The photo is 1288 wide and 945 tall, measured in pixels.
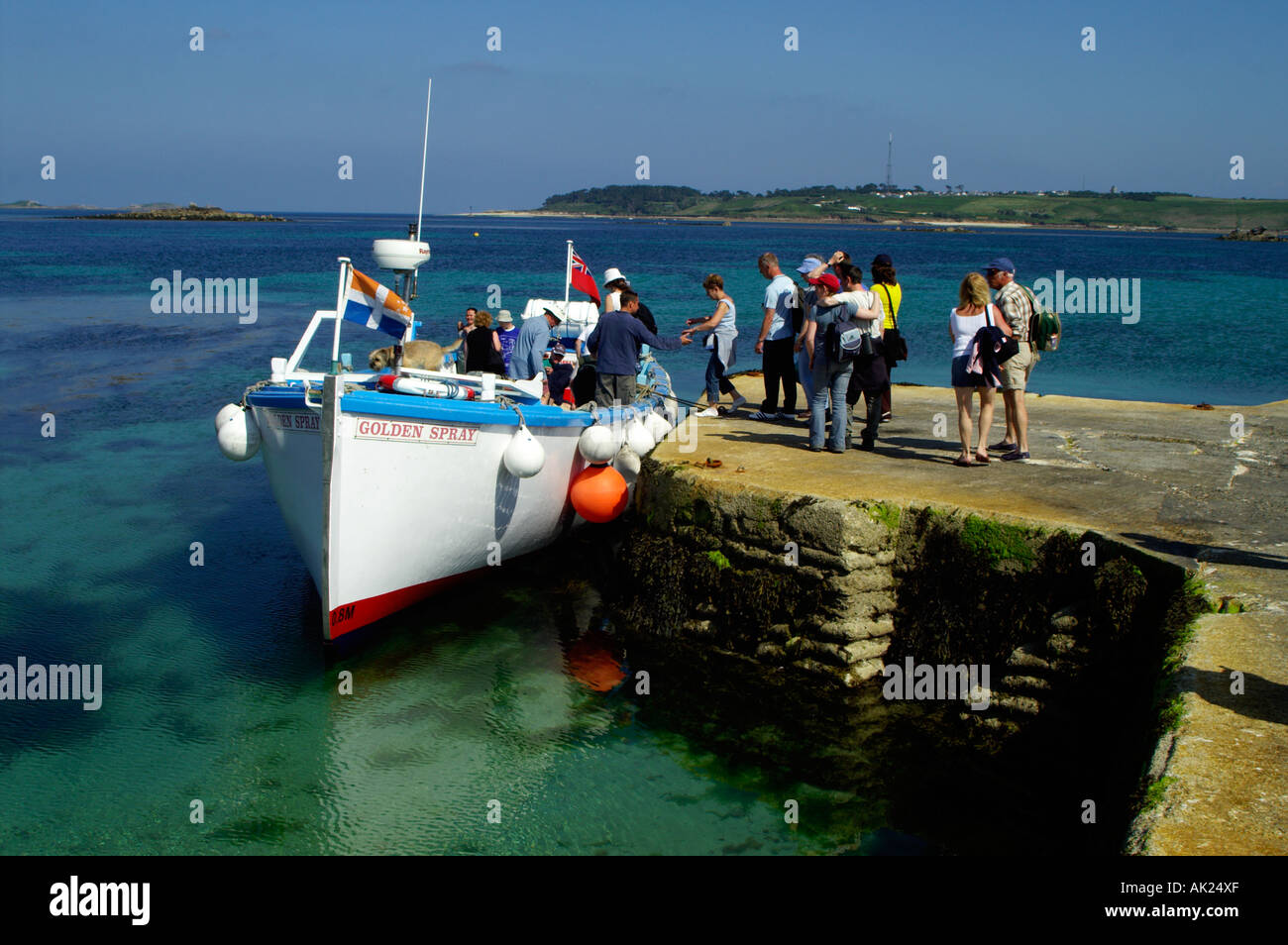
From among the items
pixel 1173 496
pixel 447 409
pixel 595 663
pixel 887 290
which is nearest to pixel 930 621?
pixel 1173 496

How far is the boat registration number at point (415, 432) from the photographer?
26.1 ft

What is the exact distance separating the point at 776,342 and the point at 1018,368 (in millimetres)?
2873

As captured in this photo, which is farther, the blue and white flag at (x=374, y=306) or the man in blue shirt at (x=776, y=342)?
the man in blue shirt at (x=776, y=342)

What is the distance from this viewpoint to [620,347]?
10352mm

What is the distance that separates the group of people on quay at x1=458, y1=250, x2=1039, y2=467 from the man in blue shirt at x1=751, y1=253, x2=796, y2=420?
0.01 meters

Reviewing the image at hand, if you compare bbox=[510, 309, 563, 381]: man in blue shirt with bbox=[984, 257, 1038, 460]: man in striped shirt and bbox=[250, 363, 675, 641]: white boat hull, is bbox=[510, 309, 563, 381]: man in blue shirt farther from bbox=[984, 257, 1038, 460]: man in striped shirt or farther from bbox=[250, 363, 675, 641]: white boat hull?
bbox=[984, 257, 1038, 460]: man in striped shirt

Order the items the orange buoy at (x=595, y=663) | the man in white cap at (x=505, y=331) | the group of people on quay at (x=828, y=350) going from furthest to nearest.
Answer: the man in white cap at (x=505, y=331), the group of people on quay at (x=828, y=350), the orange buoy at (x=595, y=663)

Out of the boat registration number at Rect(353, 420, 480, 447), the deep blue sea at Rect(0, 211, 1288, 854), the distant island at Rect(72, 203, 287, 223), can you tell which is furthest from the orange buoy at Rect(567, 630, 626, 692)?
the distant island at Rect(72, 203, 287, 223)

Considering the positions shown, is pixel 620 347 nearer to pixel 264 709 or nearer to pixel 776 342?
pixel 776 342

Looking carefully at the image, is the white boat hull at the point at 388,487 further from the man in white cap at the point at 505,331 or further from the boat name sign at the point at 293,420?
→ the man in white cap at the point at 505,331

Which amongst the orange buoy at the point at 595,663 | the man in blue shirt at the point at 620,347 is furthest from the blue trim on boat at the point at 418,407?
the orange buoy at the point at 595,663

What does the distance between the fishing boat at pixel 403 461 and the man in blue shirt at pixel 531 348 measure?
0.79 metres
